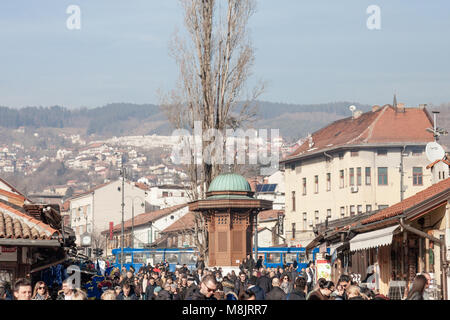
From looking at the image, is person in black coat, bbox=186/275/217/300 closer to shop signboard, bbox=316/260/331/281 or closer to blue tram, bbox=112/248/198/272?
shop signboard, bbox=316/260/331/281

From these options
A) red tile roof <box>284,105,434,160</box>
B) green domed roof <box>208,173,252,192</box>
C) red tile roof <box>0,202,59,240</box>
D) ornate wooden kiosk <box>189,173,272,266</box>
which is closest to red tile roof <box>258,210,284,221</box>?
red tile roof <box>284,105,434,160</box>

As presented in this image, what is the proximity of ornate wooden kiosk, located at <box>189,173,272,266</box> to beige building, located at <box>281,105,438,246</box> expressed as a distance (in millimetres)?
31846

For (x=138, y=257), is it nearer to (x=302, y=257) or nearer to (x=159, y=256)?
(x=159, y=256)

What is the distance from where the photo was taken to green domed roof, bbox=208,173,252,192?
48375mm

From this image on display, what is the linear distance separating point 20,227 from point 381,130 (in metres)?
64.4

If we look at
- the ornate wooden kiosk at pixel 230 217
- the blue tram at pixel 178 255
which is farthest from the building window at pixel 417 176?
the ornate wooden kiosk at pixel 230 217

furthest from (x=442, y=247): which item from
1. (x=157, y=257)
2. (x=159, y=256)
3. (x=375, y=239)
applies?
(x=157, y=257)

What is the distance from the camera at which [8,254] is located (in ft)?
75.7

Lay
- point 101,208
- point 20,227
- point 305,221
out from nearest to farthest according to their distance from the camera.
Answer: point 20,227, point 305,221, point 101,208

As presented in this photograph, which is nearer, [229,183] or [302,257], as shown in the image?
[229,183]

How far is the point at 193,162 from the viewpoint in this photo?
54062mm
